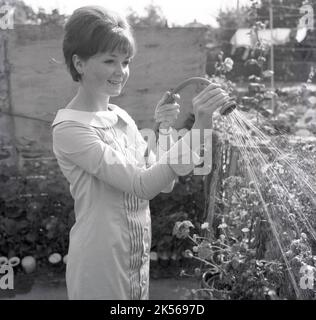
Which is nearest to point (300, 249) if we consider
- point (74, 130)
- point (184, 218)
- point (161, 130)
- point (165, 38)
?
point (161, 130)

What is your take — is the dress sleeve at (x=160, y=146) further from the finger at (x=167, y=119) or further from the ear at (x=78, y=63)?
the ear at (x=78, y=63)

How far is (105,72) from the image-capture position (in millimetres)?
1621

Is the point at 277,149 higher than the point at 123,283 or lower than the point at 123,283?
higher

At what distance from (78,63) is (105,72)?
0.10 m

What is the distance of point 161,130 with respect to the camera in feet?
6.32

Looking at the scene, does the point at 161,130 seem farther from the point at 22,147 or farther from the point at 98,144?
the point at 22,147

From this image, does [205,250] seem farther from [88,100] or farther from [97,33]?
[97,33]

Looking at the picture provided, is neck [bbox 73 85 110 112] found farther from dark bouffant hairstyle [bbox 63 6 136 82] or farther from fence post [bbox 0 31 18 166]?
fence post [bbox 0 31 18 166]

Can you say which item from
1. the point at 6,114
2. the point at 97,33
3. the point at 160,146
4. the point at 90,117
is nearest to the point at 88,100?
the point at 90,117

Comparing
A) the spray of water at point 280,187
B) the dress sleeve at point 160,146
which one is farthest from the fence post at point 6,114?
the dress sleeve at point 160,146

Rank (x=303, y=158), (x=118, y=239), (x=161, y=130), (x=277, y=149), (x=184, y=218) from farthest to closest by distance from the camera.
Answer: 1. (x=184, y=218)
2. (x=277, y=149)
3. (x=303, y=158)
4. (x=161, y=130)
5. (x=118, y=239)

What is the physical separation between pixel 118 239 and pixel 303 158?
1.18 meters

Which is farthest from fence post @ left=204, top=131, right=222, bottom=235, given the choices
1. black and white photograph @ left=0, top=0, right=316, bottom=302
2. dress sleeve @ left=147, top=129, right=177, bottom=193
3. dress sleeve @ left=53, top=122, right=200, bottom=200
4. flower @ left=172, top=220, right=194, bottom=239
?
dress sleeve @ left=53, top=122, right=200, bottom=200

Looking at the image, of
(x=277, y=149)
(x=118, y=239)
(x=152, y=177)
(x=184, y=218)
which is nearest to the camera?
(x=152, y=177)
